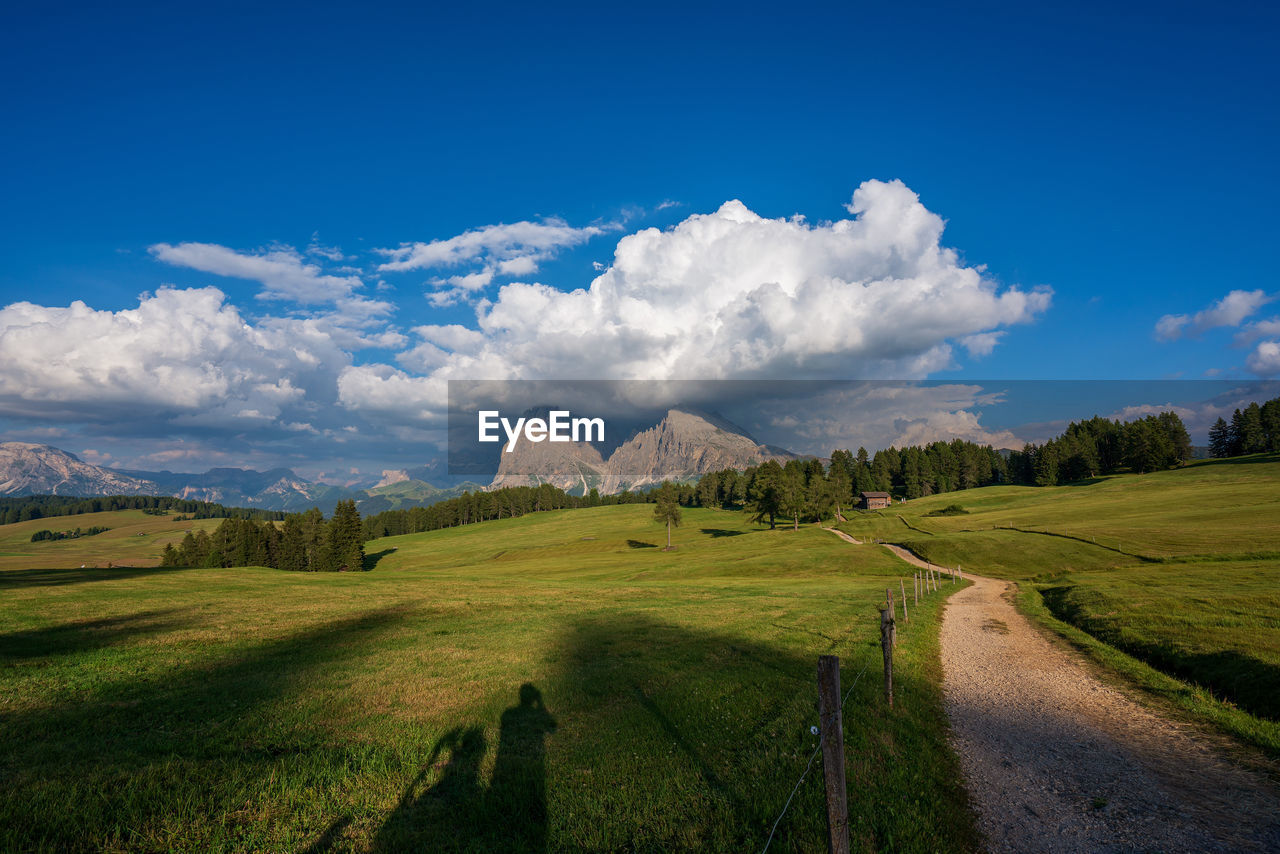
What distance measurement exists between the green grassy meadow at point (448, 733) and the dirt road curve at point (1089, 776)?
802 millimetres

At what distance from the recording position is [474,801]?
26.4ft

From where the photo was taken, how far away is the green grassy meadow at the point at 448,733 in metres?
7.34

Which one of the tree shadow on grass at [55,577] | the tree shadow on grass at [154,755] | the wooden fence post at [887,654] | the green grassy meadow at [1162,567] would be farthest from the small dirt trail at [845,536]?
the tree shadow on grass at [55,577]

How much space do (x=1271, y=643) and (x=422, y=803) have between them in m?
25.3

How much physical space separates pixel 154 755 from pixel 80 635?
53.1ft

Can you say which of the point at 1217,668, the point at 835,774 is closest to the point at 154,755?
the point at 835,774

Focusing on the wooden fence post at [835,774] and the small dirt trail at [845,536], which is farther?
the small dirt trail at [845,536]

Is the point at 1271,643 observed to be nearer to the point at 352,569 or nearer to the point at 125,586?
the point at 125,586

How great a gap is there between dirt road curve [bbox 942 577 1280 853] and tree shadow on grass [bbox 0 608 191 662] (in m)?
26.0

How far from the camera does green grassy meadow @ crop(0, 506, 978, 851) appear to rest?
289 inches

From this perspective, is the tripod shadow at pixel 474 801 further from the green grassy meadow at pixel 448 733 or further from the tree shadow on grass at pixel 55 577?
the tree shadow on grass at pixel 55 577

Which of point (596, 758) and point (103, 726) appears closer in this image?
point (596, 758)

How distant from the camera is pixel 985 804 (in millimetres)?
8727

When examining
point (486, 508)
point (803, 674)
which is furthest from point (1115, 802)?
point (486, 508)
